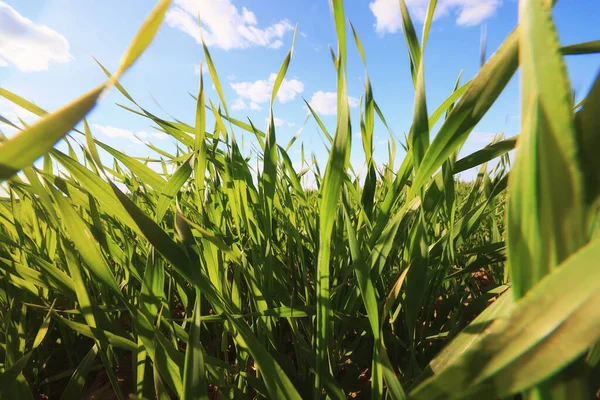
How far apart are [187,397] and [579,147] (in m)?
0.31

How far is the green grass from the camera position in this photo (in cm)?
13

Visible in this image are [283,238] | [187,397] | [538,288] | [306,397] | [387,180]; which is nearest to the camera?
[538,288]

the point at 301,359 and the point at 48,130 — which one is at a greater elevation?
the point at 48,130

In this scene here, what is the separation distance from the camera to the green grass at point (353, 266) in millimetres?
134

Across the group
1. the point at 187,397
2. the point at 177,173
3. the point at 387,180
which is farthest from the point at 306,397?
the point at 387,180

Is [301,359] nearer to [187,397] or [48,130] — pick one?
[187,397]

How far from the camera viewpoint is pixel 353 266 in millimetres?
420

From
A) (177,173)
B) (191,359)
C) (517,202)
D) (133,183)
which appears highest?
(133,183)

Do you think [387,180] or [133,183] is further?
[133,183]

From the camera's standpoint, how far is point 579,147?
0.47 ft

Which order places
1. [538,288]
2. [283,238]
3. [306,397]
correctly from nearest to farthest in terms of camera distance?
[538,288] → [306,397] → [283,238]

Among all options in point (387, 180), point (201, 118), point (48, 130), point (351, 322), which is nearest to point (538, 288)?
point (48, 130)

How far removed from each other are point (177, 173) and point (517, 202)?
0.41 meters

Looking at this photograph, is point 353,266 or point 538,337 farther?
point 353,266
